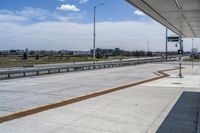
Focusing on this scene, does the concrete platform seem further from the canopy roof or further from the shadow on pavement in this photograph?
the canopy roof

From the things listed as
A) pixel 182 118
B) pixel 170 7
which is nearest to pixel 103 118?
pixel 182 118

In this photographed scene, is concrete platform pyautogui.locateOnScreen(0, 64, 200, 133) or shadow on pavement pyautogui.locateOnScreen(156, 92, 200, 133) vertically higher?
concrete platform pyautogui.locateOnScreen(0, 64, 200, 133)

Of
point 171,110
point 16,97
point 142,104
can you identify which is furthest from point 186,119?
point 16,97

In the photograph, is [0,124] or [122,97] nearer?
[0,124]

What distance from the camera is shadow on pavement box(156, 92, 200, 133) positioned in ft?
30.1

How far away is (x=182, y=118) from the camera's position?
35.0ft

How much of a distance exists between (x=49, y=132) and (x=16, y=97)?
23.5 ft

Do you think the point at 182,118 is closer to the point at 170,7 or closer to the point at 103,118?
the point at 103,118

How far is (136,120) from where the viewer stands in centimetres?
1023

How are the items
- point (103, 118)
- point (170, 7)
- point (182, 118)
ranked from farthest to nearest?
point (170, 7) → point (182, 118) → point (103, 118)

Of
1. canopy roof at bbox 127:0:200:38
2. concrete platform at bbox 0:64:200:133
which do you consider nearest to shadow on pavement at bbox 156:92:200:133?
concrete platform at bbox 0:64:200:133

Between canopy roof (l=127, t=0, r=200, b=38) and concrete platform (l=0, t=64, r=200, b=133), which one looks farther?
canopy roof (l=127, t=0, r=200, b=38)

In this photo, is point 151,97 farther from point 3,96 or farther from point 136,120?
point 3,96

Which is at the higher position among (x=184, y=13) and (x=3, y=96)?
(x=184, y=13)
